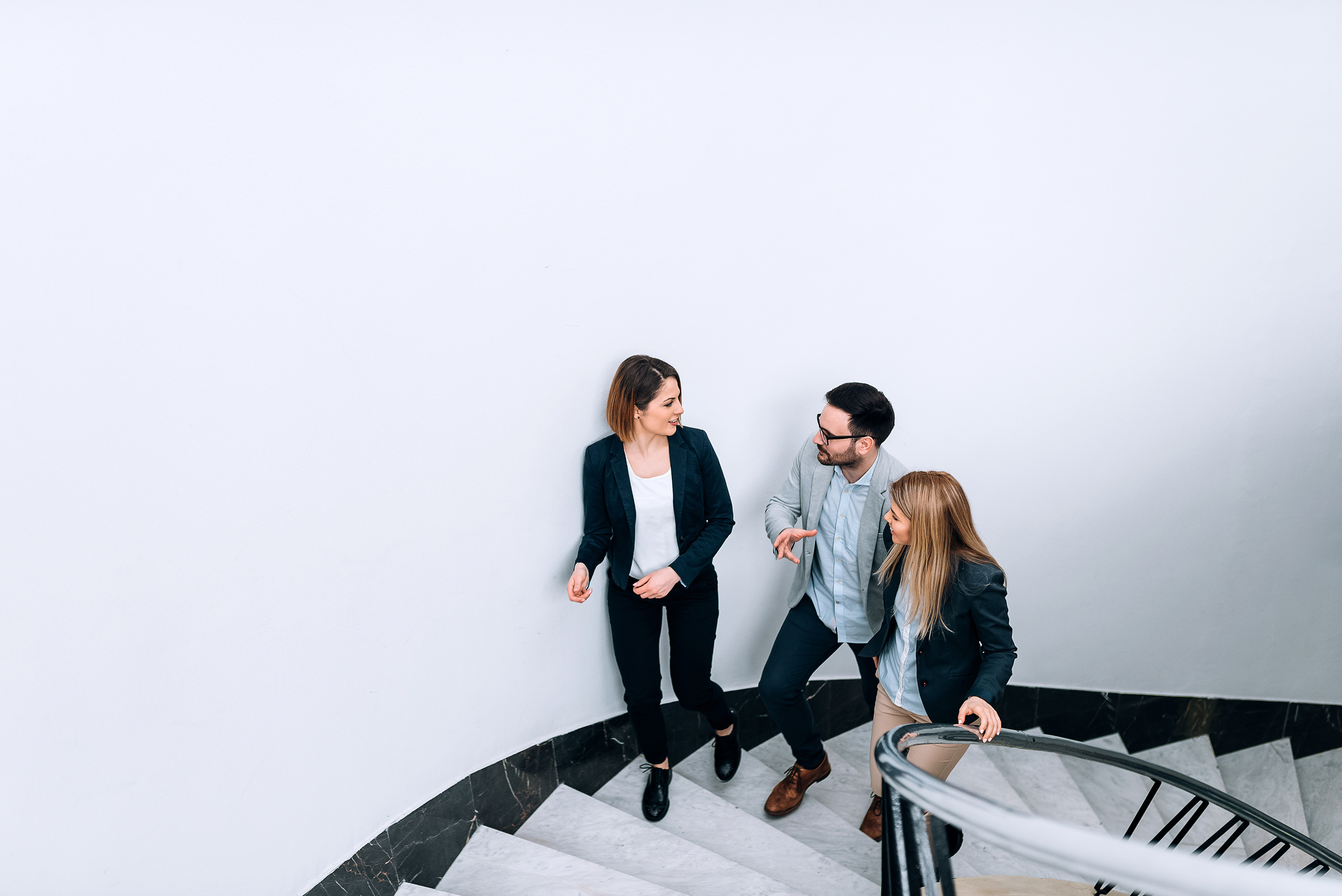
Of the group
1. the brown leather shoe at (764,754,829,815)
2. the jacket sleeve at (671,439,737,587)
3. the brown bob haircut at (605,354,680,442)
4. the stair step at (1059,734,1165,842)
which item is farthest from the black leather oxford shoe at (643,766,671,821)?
the stair step at (1059,734,1165,842)

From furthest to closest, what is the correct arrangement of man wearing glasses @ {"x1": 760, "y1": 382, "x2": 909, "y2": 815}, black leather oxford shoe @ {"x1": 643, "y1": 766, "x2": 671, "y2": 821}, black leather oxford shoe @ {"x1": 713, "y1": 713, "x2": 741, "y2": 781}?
black leather oxford shoe @ {"x1": 713, "y1": 713, "x2": 741, "y2": 781}
black leather oxford shoe @ {"x1": 643, "y1": 766, "x2": 671, "y2": 821}
man wearing glasses @ {"x1": 760, "y1": 382, "x2": 909, "y2": 815}

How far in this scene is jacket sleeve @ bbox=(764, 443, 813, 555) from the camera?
295 centimetres

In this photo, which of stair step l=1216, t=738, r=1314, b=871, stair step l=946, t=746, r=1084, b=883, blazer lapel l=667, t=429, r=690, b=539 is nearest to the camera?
blazer lapel l=667, t=429, r=690, b=539

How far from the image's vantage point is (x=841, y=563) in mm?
2938

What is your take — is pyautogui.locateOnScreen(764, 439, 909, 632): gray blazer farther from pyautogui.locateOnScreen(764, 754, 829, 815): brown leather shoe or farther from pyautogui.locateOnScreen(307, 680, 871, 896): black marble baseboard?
pyautogui.locateOnScreen(307, 680, 871, 896): black marble baseboard

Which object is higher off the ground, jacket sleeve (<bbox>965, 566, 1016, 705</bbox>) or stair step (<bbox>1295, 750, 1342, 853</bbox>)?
jacket sleeve (<bbox>965, 566, 1016, 705</bbox>)

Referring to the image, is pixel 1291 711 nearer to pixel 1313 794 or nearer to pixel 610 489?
pixel 1313 794

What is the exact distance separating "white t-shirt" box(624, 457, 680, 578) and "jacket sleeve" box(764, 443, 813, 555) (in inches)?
13.8

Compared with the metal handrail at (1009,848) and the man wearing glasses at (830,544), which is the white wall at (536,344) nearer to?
the man wearing glasses at (830,544)

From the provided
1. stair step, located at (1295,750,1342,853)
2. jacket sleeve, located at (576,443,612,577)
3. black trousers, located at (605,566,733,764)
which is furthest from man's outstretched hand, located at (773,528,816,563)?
stair step, located at (1295,750,1342,853)

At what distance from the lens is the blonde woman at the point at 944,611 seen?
2354mm

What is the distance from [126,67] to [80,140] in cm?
17

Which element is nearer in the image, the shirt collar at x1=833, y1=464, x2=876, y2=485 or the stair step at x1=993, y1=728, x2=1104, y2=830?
the shirt collar at x1=833, y1=464, x2=876, y2=485

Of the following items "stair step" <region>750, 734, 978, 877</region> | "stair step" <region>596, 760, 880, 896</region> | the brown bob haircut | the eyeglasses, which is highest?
the brown bob haircut
